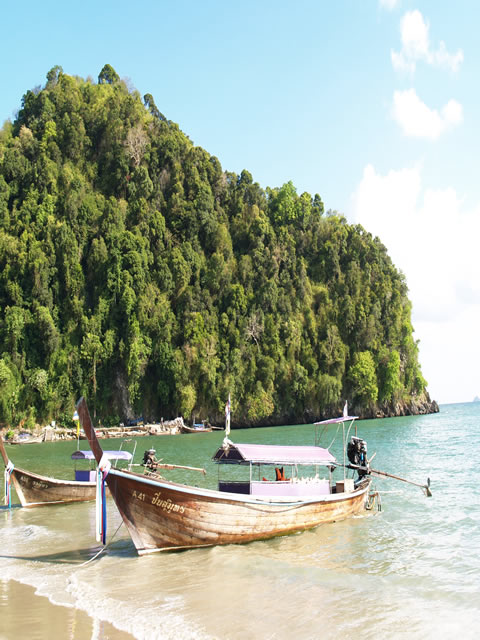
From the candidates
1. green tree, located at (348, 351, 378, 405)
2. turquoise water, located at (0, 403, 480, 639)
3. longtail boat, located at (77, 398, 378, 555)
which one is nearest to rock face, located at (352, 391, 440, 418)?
green tree, located at (348, 351, 378, 405)

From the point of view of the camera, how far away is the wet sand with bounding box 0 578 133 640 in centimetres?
866

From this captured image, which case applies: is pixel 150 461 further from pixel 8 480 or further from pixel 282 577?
pixel 282 577

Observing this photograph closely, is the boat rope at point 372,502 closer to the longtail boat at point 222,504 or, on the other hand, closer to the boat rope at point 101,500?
the longtail boat at point 222,504

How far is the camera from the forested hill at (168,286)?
2844 inches

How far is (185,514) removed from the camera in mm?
13242

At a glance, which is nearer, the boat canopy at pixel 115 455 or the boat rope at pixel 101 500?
the boat rope at pixel 101 500

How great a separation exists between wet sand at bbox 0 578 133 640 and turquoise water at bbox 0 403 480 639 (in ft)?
0.92

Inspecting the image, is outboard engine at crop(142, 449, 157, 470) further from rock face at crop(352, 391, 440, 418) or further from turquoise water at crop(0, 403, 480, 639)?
rock face at crop(352, 391, 440, 418)

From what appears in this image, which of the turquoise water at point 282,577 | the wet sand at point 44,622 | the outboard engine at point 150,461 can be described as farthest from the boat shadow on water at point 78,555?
the outboard engine at point 150,461

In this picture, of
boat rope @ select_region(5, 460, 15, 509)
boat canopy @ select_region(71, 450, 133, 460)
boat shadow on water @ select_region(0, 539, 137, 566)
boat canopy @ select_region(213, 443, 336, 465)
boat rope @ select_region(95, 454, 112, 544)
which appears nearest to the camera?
boat rope @ select_region(95, 454, 112, 544)

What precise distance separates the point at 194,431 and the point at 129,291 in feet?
68.1

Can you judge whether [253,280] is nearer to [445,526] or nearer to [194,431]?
[194,431]

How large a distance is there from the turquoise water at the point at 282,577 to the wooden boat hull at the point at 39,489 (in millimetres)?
1388

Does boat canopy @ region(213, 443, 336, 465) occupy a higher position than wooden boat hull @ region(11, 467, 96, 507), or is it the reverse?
boat canopy @ region(213, 443, 336, 465)
